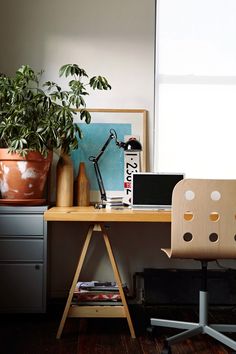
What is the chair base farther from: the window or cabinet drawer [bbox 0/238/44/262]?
the window

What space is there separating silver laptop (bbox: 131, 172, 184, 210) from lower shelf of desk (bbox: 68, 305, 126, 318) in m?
0.68

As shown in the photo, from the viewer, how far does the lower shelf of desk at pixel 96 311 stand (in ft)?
8.23

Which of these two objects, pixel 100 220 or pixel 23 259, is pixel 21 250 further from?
pixel 100 220

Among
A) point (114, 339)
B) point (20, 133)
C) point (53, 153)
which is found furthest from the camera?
point (53, 153)

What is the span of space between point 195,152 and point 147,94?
1.88ft

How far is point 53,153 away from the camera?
313 centimetres

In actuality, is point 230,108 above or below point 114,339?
above

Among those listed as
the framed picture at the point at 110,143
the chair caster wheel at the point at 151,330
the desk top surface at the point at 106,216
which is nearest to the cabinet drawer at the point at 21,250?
the desk top surface at the point at 106,216

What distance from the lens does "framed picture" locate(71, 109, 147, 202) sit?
315cm

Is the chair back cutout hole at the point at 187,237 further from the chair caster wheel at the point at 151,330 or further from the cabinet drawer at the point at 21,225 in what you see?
the cabinet drawer at the point at 21,225

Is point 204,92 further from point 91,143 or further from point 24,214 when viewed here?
point 24,214

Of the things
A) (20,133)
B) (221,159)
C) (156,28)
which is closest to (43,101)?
(20,133)

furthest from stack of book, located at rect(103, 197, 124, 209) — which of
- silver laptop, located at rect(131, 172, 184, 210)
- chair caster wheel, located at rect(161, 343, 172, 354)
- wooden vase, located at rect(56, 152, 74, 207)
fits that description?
chair caster wheel, located at rect(161, 343, 172, 354)

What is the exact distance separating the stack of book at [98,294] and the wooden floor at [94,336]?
0.18 metres
